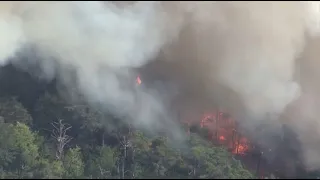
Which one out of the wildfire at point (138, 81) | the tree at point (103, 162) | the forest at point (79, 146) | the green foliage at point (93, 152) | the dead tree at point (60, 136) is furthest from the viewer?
the wildfire at point (138, 81)

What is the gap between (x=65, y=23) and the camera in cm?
2498

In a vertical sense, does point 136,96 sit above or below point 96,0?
below

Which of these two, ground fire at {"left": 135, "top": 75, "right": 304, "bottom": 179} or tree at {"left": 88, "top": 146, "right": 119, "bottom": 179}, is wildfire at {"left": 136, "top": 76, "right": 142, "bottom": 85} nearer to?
ground fire at {"left": 135, "top": 75, "right": 304, "bottom": 179}

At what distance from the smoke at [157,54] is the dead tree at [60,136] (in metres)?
2.17

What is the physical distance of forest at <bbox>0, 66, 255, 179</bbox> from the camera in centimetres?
1983

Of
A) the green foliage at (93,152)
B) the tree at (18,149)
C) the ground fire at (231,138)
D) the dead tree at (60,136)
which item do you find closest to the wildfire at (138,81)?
the ground fire at (231,138)

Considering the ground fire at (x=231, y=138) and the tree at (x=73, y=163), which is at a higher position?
the ground fire at (x=231, y=138)

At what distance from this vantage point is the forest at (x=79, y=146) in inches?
781

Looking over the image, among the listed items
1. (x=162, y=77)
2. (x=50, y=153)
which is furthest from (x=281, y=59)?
(x=50, y=153)

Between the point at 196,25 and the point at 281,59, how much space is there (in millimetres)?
4999

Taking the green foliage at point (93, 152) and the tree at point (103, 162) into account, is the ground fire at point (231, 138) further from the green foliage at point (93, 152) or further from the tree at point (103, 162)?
the tree at point (103, 162)

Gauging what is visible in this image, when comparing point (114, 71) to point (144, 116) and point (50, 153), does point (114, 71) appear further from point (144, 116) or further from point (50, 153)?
point (50, 153)

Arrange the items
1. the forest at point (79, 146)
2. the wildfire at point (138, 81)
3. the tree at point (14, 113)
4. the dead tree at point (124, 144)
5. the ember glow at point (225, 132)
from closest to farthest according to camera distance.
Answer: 1. the forest at point (79, 146)
2. the dead tree at point (124, 144)
3. the ember glow at point (225, 132)
4. the tree at point (14, 113)
5. the wildfire at point (138, 81)

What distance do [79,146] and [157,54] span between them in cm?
732
